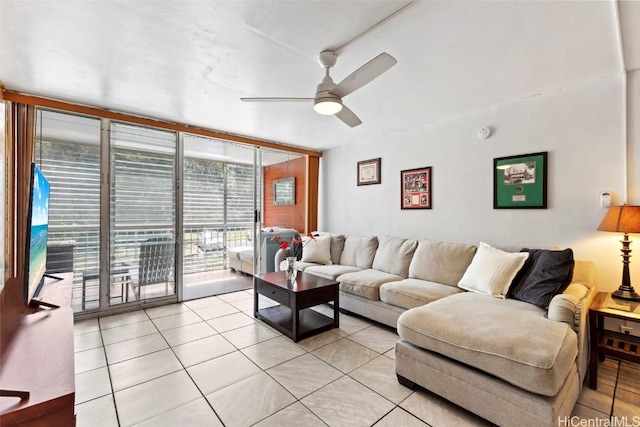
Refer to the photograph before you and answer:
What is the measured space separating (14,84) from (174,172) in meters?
1.59

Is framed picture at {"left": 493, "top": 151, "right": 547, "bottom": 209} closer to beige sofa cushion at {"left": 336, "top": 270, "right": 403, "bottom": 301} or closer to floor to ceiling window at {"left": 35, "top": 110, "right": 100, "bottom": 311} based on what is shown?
beige sofa cushion at {"left": 336, "top": 270, "right": 403, "bottom": 301}

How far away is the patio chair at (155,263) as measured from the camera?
3609mm

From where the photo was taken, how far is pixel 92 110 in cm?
315

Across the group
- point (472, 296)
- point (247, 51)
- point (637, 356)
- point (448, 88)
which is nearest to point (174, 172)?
point (247, 51)

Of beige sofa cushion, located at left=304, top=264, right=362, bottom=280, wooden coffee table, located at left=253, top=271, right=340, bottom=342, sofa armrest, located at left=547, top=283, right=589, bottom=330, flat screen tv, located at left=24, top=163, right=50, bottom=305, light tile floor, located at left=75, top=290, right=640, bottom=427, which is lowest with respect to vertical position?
light tile floor, located at left=75, top=290, right=640, bottom=427

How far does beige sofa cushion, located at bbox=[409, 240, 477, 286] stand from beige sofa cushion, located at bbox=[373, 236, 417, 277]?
10 cm

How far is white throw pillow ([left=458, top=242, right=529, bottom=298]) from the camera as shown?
2.47 metres

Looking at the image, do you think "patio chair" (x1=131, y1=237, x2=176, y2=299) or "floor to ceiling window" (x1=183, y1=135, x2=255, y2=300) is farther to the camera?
"floor to ceiling window" (x1=183, y1=135, x2=255, y2=300)

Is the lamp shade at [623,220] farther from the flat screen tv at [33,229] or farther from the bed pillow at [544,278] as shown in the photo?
the flat screen tv at [33,229]

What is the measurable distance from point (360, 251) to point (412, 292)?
49.8 inches

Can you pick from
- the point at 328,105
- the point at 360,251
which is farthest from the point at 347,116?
the point at 360,251

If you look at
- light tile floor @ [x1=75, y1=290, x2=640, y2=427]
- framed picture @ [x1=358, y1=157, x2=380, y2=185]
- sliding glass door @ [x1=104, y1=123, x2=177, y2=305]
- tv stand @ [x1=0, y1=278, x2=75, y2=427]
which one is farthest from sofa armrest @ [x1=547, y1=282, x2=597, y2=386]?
sliding glass door @ [x1=104, y1=123, x2=177, y2=305]

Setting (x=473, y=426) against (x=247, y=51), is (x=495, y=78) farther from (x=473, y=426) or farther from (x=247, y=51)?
(x=473, y=426)

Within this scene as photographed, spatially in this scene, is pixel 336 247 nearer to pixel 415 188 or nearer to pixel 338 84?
pixel 415 188
